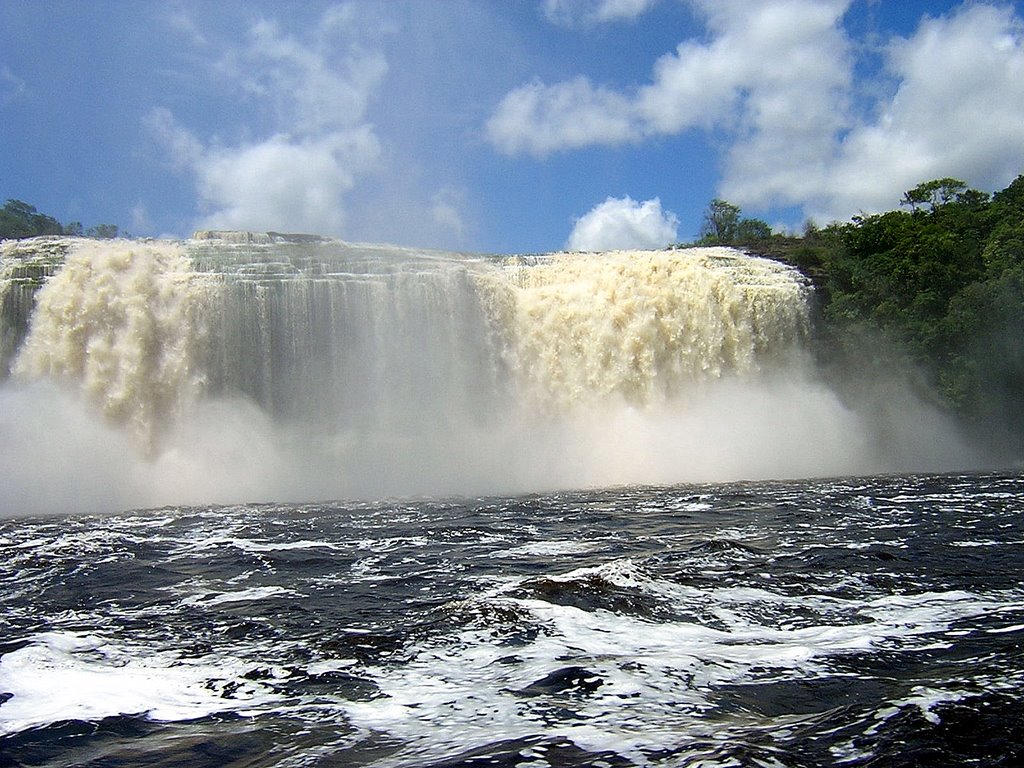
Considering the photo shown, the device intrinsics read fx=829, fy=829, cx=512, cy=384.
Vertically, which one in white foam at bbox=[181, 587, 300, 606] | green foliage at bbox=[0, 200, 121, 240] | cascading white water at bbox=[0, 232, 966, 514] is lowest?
white foam at bbox=[181, 587, 300, 606]

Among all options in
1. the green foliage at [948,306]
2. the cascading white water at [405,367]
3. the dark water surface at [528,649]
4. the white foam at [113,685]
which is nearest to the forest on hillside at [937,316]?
the green foliage at [948,306]

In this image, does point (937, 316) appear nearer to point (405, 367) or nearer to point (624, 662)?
point (405, 367)

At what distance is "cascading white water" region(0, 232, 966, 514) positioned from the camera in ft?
73.4

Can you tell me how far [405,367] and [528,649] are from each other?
20.0 meters

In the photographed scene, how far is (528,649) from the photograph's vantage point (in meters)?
5.93

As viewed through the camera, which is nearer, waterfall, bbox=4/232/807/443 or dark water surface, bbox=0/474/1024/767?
dark water surface, bbox=0/474/1024/767

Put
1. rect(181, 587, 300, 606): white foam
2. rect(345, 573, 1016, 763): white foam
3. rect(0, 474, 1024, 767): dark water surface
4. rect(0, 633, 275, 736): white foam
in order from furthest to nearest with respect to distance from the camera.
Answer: rect(181, 587, 300, 606): white foam
rect(0, 633, 275, 736): white foam
rect(345, 573, 1016, 763): white foam
rect(0, 474, 1024, 767): dark water surface

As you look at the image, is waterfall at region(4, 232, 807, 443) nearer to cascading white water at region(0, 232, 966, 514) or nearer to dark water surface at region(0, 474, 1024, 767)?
cascading white water at region(0, 232, 966, 514)

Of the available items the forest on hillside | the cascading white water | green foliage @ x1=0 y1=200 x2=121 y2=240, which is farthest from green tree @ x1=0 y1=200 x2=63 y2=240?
the forest on hillside

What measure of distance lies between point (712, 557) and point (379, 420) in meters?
17.4

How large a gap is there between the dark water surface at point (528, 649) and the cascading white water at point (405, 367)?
11354mm

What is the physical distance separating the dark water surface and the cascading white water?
1135cm

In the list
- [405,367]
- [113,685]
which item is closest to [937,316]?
[405,367]

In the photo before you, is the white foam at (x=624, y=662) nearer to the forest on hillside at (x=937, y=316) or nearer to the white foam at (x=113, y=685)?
the white foam at (x=113, y=685)
